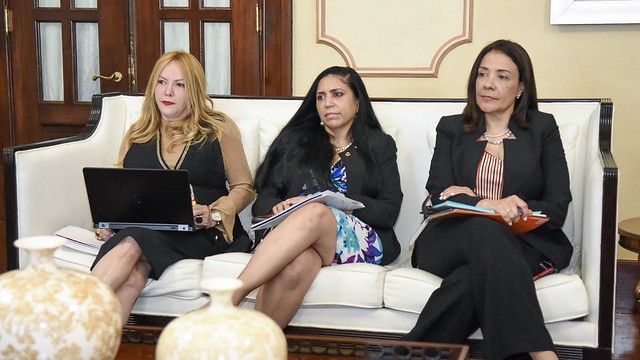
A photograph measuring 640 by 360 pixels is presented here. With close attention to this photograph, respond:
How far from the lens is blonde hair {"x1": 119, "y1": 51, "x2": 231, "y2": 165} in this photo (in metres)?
2.89

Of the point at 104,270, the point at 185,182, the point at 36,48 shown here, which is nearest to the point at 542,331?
the point at 185,182

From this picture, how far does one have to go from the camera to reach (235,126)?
2.96 meters

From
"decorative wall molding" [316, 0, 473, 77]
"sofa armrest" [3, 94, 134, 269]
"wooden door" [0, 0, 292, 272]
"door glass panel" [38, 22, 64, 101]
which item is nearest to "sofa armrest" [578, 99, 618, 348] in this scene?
"decorative wall molding" [316, 0, 473, 77]

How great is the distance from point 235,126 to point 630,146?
1.74 metres

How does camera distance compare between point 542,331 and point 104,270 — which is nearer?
point 542,331

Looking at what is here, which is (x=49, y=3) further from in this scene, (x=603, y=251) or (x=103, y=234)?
(x=603, y=251)

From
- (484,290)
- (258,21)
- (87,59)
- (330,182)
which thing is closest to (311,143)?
(330,182)

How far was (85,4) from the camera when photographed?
4.30 m

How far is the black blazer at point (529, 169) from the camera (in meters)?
2.59

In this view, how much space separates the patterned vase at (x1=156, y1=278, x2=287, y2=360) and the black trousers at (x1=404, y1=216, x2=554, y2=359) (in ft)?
3.37

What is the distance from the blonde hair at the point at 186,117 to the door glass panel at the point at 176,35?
1270 mm

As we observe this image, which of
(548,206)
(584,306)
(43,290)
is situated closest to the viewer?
(43,290)

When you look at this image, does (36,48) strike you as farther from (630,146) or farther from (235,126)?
(630,146)

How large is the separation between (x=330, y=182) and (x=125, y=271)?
724 mm
